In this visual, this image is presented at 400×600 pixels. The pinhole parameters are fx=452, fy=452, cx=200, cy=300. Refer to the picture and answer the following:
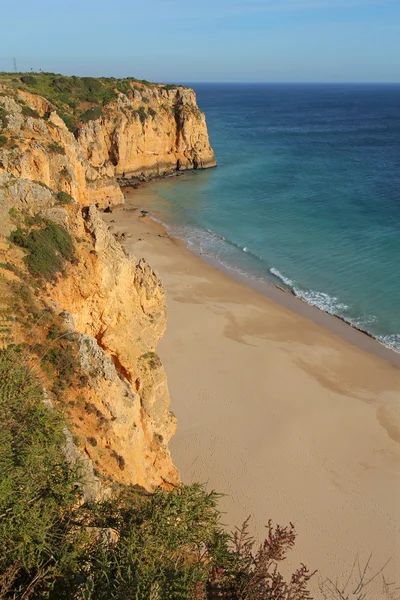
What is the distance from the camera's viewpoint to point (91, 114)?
5156 cm

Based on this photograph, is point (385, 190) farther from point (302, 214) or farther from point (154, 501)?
point (154, 501)

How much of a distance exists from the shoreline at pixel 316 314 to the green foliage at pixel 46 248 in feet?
58.6

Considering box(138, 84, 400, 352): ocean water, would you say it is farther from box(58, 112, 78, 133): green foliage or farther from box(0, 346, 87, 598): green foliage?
box(0, 346, 87, 598): green foliage

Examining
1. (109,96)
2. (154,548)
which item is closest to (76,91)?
(109,96)

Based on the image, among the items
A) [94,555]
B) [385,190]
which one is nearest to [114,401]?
[94,555]

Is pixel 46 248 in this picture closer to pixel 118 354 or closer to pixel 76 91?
pixel 118 354

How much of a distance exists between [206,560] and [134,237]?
33.1 metres

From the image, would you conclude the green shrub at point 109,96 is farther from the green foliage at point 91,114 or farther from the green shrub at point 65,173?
the green shrub at point 65,173

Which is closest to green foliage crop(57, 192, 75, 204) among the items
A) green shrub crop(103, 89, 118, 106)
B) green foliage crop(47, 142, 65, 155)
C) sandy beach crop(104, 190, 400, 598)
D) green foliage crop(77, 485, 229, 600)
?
green foliage crop(77, 485, 229, 600)

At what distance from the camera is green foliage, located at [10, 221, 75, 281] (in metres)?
11.5

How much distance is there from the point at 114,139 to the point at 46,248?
152 feet

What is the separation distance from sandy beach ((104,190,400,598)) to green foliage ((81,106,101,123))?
31.3m

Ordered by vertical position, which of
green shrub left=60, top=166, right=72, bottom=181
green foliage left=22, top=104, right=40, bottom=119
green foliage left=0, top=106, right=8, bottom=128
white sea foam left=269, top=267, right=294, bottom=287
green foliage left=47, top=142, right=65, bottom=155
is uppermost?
green foliage left=22, top=104, right=40, bottom=119

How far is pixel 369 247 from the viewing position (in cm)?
3597
